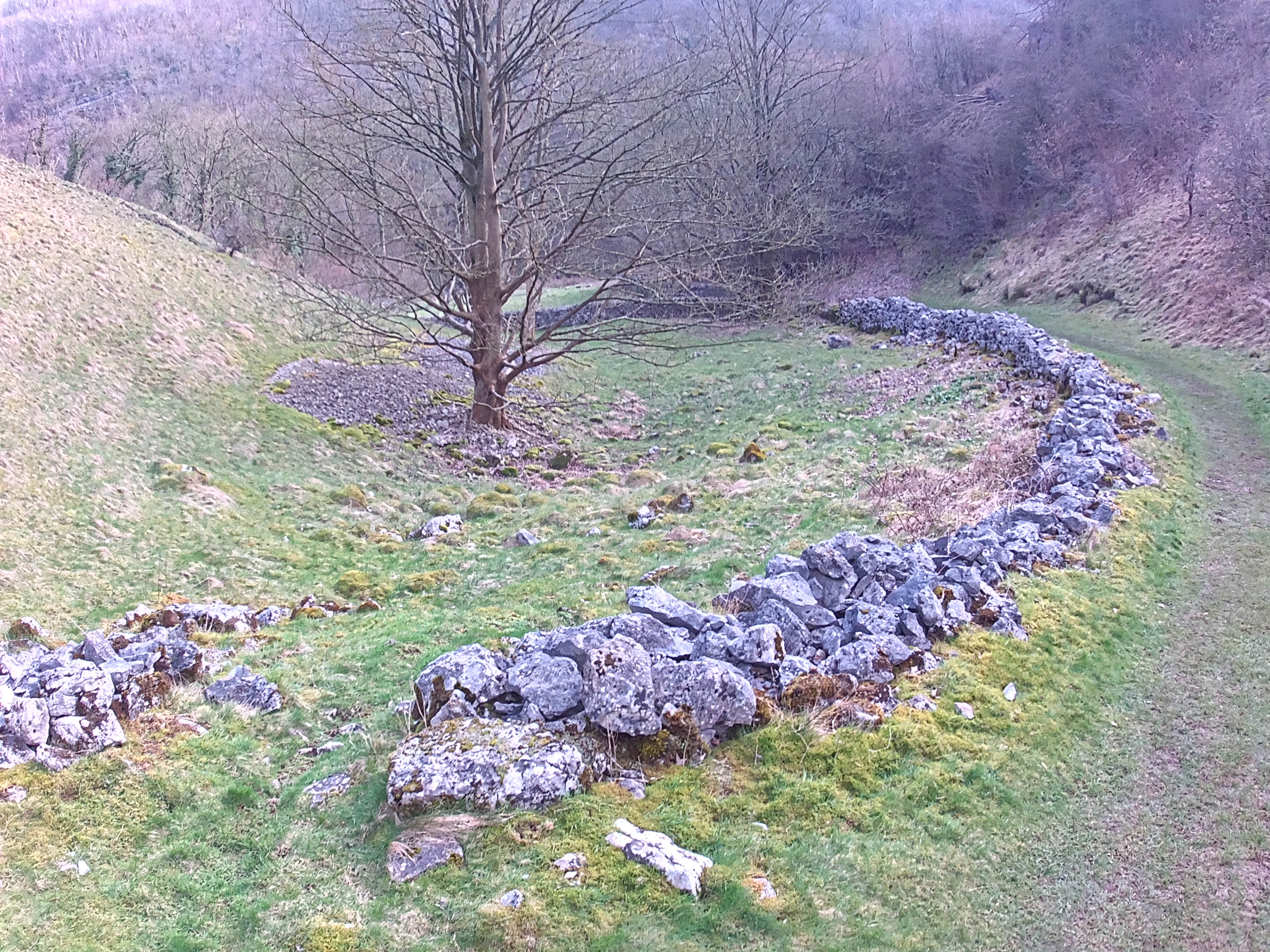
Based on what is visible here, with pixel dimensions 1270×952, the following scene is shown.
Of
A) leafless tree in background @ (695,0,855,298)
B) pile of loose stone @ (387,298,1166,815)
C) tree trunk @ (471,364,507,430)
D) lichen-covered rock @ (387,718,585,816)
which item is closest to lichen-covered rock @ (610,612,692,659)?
pile of loose stone @ (387,298,1166,815)

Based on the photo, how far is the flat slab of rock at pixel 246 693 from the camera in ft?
19.7

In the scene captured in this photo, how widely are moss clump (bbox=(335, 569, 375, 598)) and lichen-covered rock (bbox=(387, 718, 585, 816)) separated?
17.3 feet

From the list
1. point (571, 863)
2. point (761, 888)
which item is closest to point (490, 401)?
point (571, 863)

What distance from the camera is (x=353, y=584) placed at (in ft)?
33.5

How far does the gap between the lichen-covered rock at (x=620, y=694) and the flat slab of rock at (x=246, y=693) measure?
238cm

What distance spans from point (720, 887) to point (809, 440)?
1315cm

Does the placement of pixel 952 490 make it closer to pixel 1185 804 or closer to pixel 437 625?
pixel 1185 804

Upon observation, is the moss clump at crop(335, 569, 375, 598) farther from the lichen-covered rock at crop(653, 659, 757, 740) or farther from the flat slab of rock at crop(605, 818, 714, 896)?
the flat slab of rock at crop(605, 818, 714, 896)

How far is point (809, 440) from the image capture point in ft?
55.2

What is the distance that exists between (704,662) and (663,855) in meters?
1.49

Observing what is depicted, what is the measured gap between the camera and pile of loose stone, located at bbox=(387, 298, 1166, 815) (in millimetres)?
4973

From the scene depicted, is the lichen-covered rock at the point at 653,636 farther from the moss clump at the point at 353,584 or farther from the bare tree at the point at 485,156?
the bare tree at the point at 485,156

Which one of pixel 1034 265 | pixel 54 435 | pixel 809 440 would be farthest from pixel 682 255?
pixel 1034 265

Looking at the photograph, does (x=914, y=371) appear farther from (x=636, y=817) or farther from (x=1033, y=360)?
(x=636, y=817)
